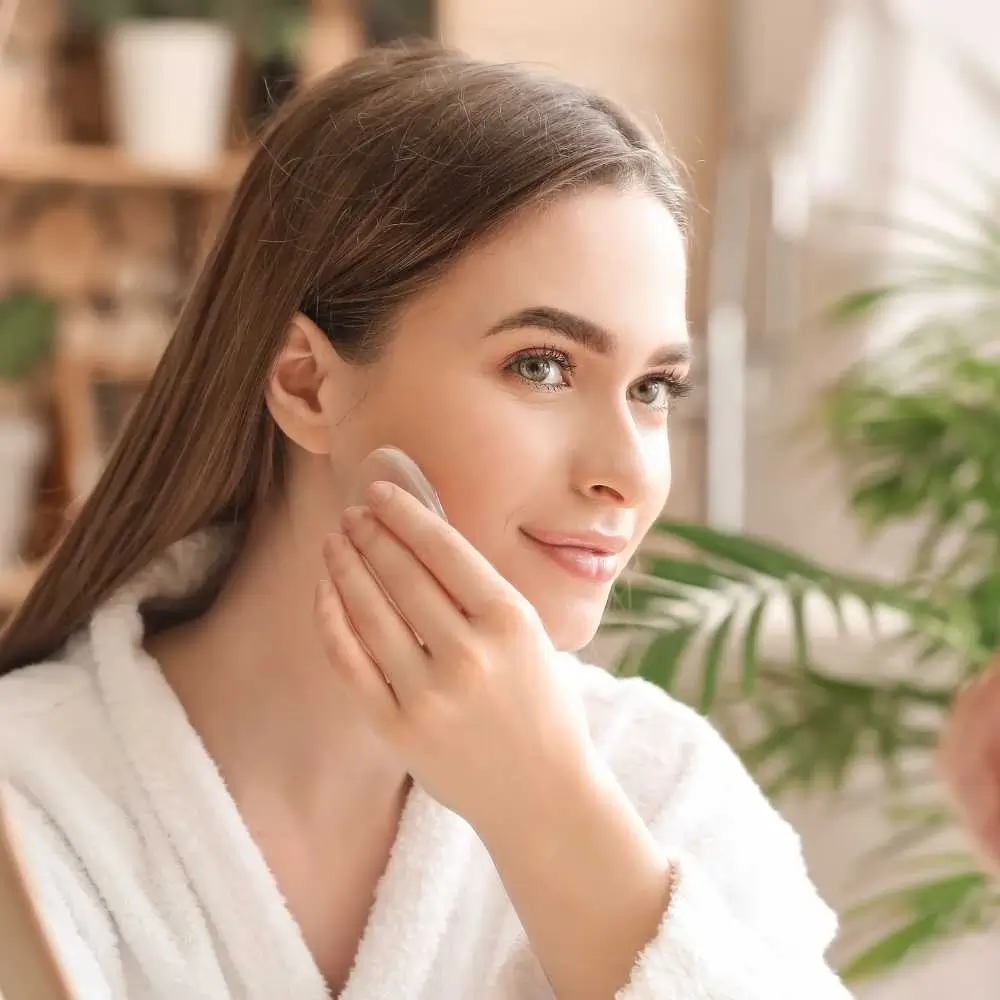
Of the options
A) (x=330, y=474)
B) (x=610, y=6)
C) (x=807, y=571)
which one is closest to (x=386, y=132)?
(x=330, y=474)

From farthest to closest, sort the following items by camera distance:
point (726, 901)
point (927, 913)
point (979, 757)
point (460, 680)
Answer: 1. point (927, 913)
2. point (726, 901)
3. point (460, 680)
4. point (979, 757)

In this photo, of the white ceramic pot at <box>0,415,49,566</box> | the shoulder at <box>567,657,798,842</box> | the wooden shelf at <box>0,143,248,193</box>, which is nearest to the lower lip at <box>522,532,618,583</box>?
the shoulder at <box>567,657,798,842</box>

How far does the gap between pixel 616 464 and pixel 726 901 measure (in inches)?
13.1

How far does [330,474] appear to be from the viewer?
3.32ft

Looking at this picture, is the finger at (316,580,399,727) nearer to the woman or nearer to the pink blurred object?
the woman

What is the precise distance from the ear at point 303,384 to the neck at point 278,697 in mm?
85

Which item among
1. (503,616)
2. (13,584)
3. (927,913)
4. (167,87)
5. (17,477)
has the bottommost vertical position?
(13,584)

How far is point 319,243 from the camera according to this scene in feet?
3.13

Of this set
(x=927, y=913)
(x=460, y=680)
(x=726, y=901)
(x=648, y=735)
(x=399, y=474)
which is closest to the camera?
(x=460, y=680)

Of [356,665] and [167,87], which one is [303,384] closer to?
[356,665]

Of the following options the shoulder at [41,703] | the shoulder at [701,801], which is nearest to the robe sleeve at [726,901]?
the shoulder at [701,801]

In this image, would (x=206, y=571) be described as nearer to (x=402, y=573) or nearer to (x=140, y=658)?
(x=140, y=658)

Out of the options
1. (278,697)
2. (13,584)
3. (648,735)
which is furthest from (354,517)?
(13,584)

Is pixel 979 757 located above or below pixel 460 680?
above
